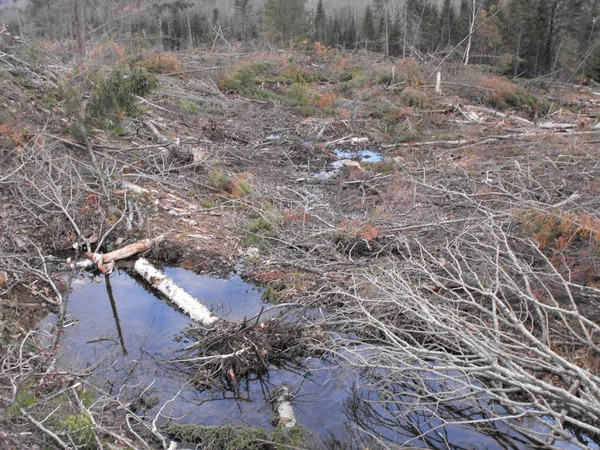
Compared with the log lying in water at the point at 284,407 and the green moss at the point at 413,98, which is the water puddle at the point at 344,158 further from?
the log lying in water at the point at 284,407

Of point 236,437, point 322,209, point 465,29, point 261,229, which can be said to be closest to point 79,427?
point 236,437

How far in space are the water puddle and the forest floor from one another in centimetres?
7

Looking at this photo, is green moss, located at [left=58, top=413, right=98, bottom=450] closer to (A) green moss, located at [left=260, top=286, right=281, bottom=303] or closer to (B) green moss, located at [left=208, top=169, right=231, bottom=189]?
(A) green moss, located at [left=260, top=286, right=281, bottom=303]

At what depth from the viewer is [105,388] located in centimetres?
438

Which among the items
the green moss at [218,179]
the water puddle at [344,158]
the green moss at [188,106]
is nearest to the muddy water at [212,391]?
the green moss at [218,179]

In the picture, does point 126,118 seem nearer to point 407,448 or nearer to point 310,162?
point 310,162

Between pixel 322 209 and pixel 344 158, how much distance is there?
3.73m

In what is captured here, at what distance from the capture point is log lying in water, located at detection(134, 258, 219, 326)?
5.34 meters

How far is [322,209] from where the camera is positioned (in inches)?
309

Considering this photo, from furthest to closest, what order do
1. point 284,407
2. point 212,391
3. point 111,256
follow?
point 111,256
point 212,391
point 284,407

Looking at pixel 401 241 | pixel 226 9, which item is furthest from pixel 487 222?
pixel 226 9

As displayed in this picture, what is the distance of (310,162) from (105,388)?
7387 millimetres

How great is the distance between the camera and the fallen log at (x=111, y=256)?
20.8 feet

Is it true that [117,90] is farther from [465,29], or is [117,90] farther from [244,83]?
[465,29]
